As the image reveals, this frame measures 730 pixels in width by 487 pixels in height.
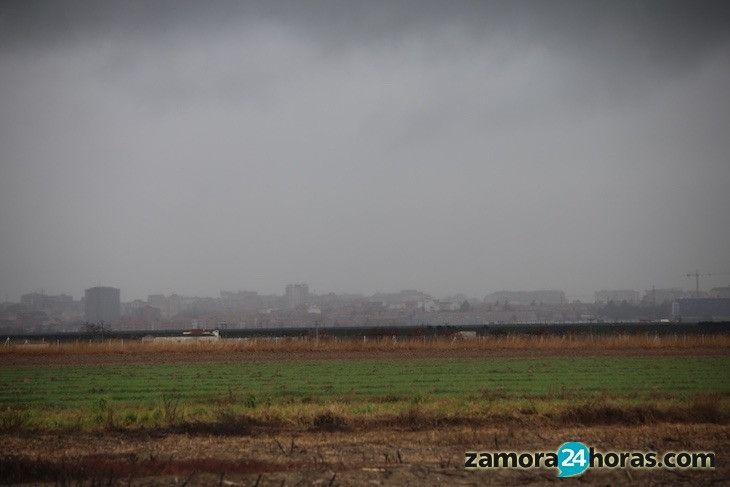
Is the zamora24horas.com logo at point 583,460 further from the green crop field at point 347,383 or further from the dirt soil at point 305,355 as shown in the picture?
the dirt soil at point 305,355

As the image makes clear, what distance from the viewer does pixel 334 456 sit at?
61.0 ft

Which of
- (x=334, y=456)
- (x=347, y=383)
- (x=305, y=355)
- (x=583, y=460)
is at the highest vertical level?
(x=583, y=460)

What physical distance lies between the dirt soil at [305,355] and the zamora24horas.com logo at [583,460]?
3426cm

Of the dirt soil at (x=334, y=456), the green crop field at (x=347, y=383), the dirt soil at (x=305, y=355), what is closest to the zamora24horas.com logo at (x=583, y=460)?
the dirt soil at (x=334, y=456)

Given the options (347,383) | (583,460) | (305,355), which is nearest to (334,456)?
(583,460)

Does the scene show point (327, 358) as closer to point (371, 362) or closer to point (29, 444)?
point (371, 362)

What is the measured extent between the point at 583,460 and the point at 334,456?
19.2 feet

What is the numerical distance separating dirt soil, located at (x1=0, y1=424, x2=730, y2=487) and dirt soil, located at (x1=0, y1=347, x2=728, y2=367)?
102 feet

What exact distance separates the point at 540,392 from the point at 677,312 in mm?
177995

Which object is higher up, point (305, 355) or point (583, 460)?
point (583, 460)

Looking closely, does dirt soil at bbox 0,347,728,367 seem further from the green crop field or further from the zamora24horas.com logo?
the zamora24horas.com logo

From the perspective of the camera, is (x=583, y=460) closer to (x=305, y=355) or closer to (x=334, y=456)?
(x=334, y=456)

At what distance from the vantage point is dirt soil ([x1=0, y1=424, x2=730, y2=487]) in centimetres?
1582

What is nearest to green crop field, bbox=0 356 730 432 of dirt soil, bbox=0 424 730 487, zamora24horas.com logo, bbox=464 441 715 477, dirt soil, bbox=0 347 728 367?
dirt soil, bbox=0 424 730 487
